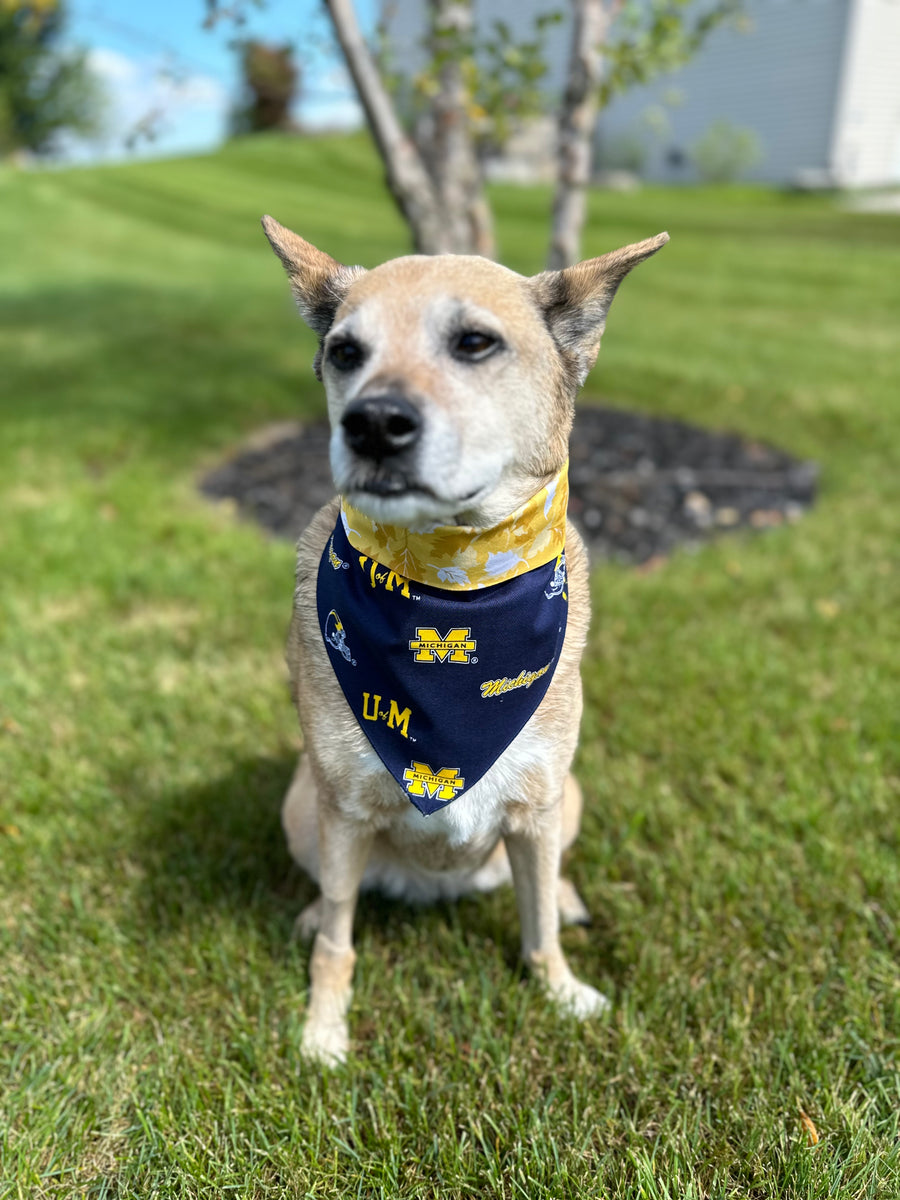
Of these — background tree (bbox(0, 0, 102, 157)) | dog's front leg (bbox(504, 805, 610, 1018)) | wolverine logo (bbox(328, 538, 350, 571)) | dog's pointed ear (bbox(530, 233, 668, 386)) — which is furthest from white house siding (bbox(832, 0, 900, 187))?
dog's front leg (bbox(504, 805, 610, 1018))

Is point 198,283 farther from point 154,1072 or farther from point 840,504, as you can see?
point 154,1072

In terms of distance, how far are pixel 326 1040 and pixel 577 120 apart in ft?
17.0

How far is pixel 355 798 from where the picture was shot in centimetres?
207

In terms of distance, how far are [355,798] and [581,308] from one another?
1268 mm

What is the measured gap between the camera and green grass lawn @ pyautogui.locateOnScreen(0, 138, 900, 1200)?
1957 millimetres

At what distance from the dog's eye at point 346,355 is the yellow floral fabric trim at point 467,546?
11.8 inches

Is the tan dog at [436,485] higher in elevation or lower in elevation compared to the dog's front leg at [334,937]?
higher

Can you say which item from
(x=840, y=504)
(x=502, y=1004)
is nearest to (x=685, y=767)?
(x=502, y=1004)

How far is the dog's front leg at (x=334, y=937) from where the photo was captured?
217 cm

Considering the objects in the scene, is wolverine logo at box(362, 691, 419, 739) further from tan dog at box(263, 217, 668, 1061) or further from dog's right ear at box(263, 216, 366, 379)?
dog's right ear at box(263, 216, 366, 379)

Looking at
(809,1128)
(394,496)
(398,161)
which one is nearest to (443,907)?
(809,1128)

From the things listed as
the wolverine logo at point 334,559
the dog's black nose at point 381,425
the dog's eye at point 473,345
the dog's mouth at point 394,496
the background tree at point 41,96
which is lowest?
the background tree at point 41,96

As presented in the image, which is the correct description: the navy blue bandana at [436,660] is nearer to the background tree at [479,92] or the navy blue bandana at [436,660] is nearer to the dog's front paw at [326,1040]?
the dog's front paw at [326,1040]

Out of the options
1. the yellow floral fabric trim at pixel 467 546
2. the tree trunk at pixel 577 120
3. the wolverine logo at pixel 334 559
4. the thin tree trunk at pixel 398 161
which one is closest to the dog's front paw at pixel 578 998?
the yellow floral fabric trim at pixel 467 546
